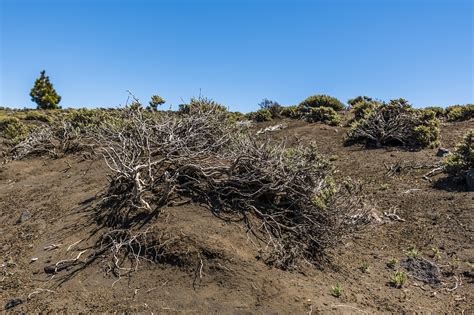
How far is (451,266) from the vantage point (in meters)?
5.98

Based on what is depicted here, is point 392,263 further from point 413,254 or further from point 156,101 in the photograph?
point 156,101

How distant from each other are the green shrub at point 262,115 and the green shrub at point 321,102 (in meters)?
1.47

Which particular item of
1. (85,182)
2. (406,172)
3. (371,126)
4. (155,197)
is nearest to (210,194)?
(155,197)

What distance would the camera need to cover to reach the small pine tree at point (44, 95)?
107ft

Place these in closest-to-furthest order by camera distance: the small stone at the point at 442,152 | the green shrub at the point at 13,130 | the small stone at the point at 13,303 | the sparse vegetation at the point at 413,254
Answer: the small stone at the point at 13,303 < the sparse vegetation at the point at 413,254 < the small stone at the point at 442,152 < the green shrub at the point at 13,130

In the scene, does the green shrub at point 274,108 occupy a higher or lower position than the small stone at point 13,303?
higher

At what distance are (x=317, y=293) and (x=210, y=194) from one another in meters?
1.94

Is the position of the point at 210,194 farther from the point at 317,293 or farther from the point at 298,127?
the point at 298,127

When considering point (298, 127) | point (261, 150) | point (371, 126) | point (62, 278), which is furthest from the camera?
point (298, 127)

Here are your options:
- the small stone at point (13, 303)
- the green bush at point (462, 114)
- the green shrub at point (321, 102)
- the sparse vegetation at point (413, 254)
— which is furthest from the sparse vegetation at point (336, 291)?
the green shrub at point (321, 102)

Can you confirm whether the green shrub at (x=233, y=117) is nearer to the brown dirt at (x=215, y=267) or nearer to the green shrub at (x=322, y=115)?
the green shrub at (x=322, y=115)

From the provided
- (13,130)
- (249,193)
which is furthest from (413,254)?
(13,130)

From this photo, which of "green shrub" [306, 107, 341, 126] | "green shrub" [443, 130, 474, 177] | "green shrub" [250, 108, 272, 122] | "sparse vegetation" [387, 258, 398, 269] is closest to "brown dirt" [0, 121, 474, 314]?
"sparse vegetation" [387, 258, 398, 269]

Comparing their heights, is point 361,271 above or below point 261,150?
below
